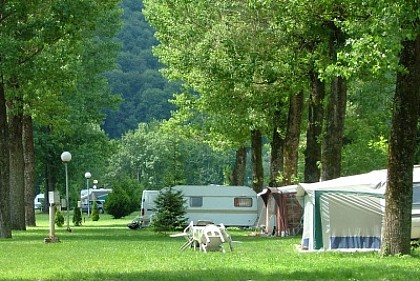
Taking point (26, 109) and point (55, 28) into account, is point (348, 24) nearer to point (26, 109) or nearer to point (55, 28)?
point (55, 28)

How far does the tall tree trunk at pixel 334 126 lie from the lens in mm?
22916

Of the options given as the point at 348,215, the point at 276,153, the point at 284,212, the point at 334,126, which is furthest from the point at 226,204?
the point at 348,215

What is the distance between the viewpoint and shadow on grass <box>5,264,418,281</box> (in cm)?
1197

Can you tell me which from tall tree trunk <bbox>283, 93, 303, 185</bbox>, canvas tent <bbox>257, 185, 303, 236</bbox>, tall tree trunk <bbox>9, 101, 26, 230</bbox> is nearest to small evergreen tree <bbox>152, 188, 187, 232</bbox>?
canvas tent <bbox>257, 185, 303, 236</bbox>

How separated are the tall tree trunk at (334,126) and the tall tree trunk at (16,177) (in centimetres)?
1095

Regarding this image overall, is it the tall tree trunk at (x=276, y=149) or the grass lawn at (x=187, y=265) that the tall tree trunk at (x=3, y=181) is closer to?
the grass lawn at (x=187, y=265)

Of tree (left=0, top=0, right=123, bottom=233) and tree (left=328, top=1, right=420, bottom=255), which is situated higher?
tree (left=0, top=0, right=123, bottom=233)

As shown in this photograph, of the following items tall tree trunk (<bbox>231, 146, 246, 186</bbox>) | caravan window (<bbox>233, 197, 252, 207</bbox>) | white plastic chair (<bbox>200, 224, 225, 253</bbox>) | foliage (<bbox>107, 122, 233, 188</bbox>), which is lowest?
white plastic chair (<bbox>200, 224, 225, 253</bbox>)

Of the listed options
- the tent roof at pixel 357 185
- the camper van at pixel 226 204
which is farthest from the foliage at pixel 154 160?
the tent roof at pixel 357 185

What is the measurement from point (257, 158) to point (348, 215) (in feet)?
63.1

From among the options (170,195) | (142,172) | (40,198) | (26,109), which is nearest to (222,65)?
(170,195)

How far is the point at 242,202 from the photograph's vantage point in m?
38.2

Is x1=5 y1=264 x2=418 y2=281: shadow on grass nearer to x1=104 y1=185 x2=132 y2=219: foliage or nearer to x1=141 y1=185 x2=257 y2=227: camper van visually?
x1=141 y1=185 x2=257 y2=227: camper van

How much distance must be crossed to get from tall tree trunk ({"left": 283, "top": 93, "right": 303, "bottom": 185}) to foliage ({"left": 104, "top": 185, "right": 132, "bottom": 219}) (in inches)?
959
